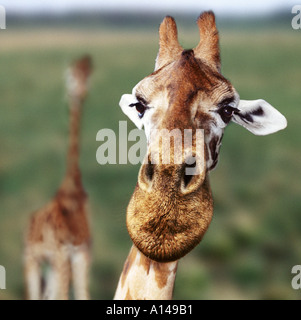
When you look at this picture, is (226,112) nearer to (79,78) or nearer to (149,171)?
(149,171)

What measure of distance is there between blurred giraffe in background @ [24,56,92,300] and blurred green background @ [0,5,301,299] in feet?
1.09

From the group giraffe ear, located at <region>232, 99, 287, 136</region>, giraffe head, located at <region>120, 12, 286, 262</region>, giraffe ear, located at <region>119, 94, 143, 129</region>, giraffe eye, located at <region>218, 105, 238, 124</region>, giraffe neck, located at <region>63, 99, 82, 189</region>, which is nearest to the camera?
giraffe head, located at <region>120, 12, 286, 262</region>

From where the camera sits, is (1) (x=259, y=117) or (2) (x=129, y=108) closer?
(1) (x=259, y=117)

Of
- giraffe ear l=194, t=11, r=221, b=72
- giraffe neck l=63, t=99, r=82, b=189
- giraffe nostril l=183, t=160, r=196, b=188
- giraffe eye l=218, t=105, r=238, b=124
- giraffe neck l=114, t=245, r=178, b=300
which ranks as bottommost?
giraffe neck l=114, t=245, r=178, b=300

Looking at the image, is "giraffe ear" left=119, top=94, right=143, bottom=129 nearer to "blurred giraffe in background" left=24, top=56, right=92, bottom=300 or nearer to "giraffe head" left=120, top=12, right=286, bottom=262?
"giraffe head" left=120, top=12, right=286, bottom=262

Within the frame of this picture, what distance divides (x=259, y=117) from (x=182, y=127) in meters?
0.41

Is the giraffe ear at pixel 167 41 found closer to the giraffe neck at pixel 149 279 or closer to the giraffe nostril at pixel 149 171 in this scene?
the giraffe nostril at pixel 149 171

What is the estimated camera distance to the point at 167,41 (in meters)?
1.80

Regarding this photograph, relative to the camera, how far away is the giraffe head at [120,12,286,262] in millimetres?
1441

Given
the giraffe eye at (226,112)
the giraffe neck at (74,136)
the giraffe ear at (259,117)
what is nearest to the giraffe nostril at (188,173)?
the giraffe eye at (226,112)

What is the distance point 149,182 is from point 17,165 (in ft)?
25.2

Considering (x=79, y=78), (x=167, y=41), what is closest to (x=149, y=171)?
(x=167, y=41)

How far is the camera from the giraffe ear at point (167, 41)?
1.79 meters

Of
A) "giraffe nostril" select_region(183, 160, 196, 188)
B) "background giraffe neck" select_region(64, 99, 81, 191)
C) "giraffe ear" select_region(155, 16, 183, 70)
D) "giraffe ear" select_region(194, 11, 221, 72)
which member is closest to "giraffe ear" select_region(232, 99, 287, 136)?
"giraffe ear" select_region(194, 11, 221, 72)
